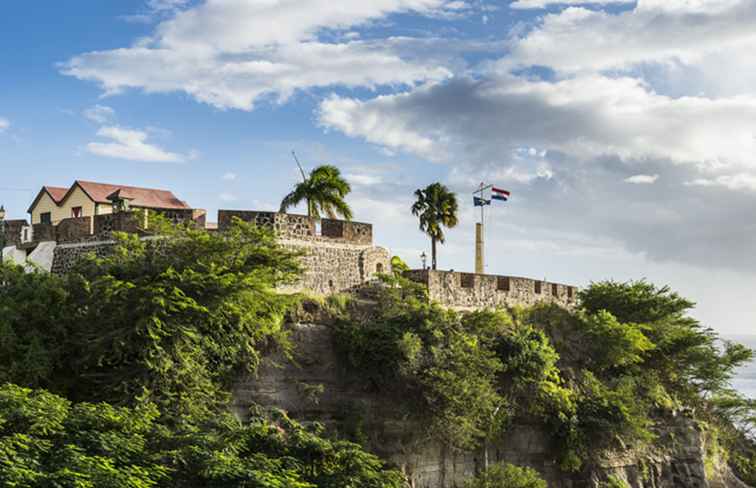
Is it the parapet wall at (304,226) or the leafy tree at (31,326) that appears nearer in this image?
the leafy tree at (31,326)

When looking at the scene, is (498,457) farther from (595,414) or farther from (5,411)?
(5,411)

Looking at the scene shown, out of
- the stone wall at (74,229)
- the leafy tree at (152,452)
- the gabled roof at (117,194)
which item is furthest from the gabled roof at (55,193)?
the leafy tree at (152,452)

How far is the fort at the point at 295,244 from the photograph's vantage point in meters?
24.2

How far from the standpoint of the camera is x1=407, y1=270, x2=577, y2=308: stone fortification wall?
28.0 m

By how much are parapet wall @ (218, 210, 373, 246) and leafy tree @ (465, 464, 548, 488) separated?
26.5ft

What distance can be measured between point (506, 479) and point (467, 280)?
28.7 feet

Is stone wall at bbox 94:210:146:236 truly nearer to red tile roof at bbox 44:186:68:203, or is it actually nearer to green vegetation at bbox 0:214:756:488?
green vegetation at bbox 0:214:756:488

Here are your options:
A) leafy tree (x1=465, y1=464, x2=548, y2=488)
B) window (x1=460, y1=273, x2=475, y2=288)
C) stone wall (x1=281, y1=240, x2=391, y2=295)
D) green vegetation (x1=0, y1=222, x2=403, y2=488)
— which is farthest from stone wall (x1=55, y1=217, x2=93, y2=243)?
leafy tree (x1=465, y1=464, x2=548, y2=488)

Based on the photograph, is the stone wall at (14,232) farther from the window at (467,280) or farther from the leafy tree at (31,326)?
the window at (467,280)

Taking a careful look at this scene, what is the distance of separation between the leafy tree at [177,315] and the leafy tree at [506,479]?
249 inches

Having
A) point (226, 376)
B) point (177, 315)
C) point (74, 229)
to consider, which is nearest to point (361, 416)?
point (226, 376)

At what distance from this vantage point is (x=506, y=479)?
22.5 m

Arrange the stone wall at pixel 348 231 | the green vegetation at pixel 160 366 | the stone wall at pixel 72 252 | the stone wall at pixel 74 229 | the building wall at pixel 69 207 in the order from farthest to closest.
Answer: the building wall at pixel 69 207, the stone wall at pixel 348 231, the stone wall at pixel 74 229, the stone wall at pixel 72 252, the green vegetation at pixel 160 366

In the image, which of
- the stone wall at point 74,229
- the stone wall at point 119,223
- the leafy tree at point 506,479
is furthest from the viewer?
the stone wall at point 74,229
